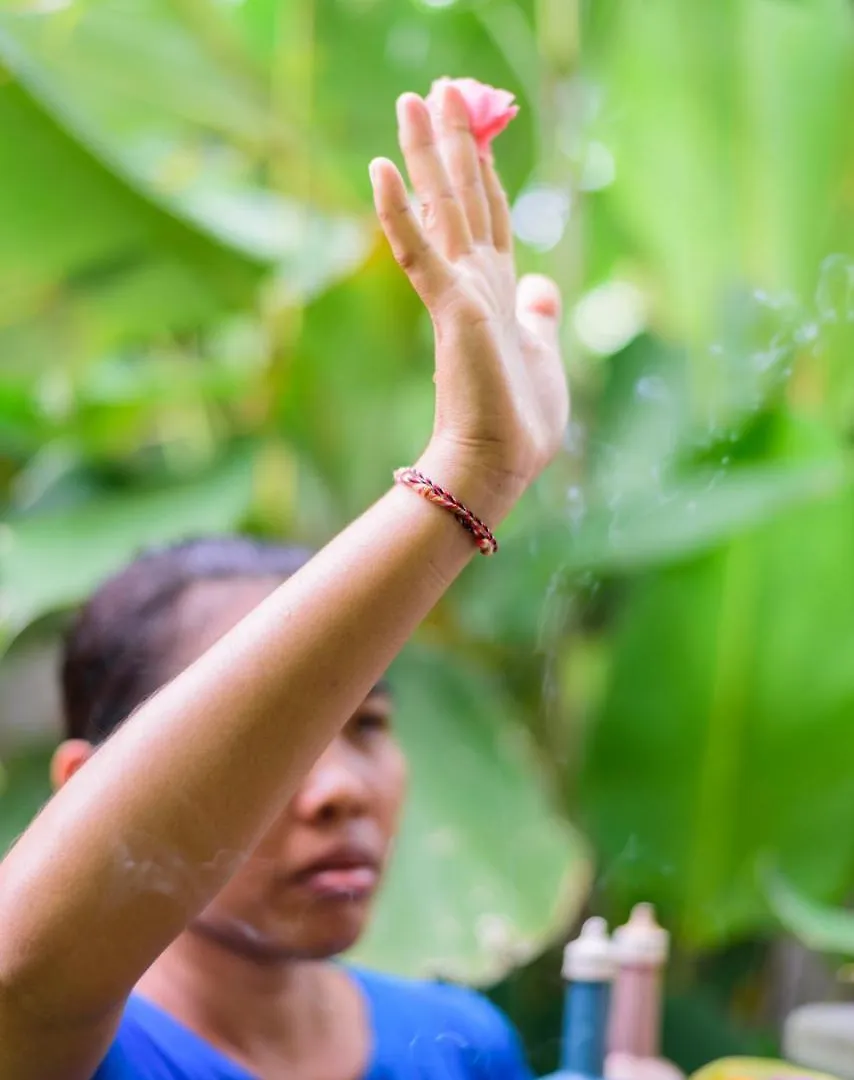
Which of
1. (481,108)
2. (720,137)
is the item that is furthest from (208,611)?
(720,137)

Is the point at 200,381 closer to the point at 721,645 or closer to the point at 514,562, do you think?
the point at 514,562

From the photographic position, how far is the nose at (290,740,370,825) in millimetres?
281

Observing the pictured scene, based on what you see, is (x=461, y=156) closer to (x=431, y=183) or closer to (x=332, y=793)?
(x=431, y=183)

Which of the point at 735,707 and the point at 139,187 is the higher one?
the point at 139,187

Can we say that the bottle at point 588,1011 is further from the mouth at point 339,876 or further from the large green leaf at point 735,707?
the large green leaf at point 735,707

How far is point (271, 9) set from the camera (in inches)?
25.7

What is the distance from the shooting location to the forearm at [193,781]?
21 centimetres

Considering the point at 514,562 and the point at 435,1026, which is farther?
the point at 514,562

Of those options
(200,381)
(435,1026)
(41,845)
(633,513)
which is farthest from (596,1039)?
(200,381)

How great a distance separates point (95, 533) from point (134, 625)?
0.97ft

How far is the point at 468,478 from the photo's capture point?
236 mm

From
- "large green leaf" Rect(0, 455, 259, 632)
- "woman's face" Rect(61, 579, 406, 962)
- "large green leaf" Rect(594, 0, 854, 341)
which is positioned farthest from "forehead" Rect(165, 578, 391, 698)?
"large green leaf" Rect(594, 0, 854, 341)

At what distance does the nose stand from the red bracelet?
0.07m

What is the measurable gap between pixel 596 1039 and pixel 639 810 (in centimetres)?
25
